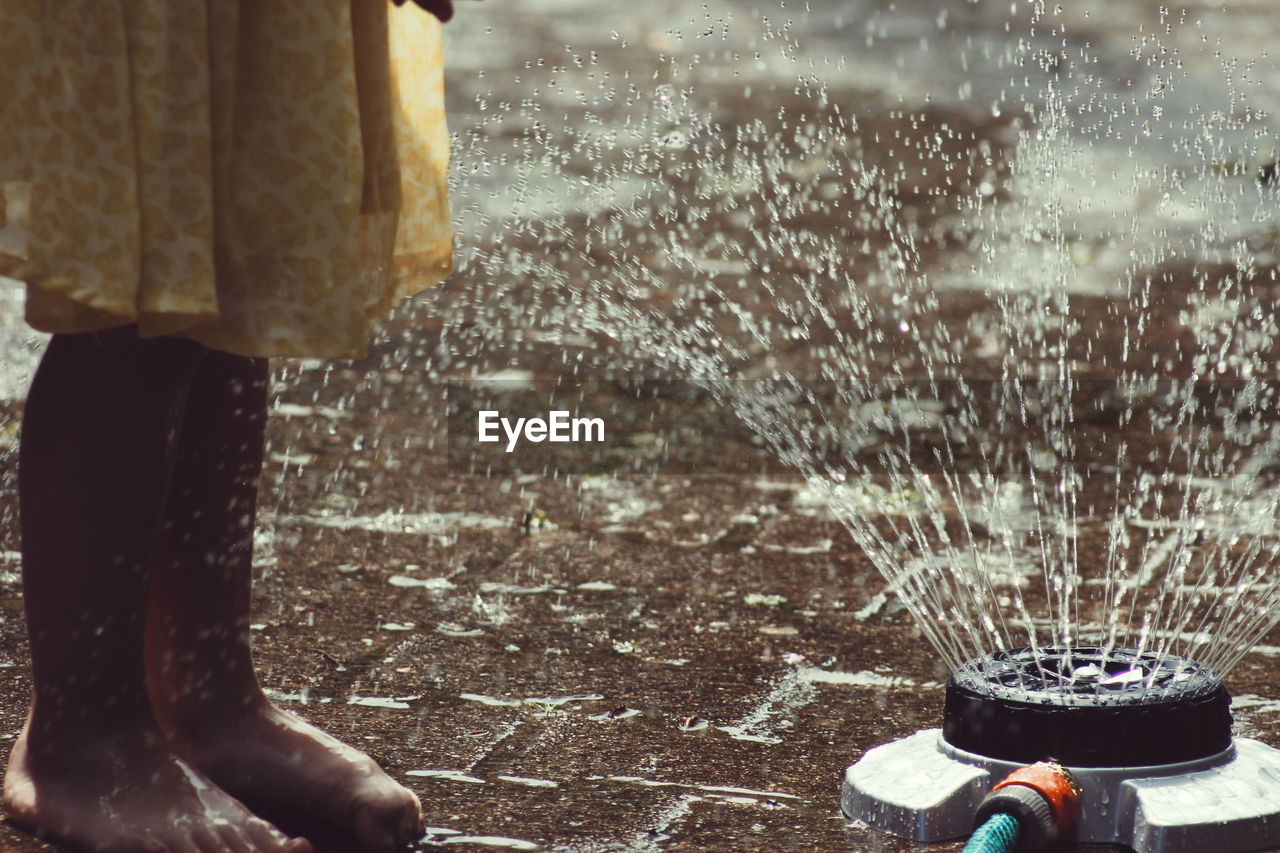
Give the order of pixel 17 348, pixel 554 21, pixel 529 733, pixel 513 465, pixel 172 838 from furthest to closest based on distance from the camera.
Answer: pixel 554 21 < pixel 17 348 < pixel 513 465 < pixel 529 733 < pixel 172 838

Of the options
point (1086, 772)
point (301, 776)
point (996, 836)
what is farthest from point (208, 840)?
point (1086, 772)

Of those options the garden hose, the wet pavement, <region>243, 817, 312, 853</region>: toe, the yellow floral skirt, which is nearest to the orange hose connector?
the garden hose

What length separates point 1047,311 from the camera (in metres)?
5.64

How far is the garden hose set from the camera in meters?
1.93

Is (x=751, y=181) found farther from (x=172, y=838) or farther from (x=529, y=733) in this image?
(x=172, y=838)

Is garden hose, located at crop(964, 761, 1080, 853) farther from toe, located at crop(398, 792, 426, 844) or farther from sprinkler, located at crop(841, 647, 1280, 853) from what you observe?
toe, located at crop(398, 792, 426, 844)

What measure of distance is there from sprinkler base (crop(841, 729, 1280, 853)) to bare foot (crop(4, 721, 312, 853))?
28.0 inches

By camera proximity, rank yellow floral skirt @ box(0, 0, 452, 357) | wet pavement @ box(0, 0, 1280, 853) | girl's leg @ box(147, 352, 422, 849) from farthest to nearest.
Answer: wet pavement @ box(0, 0, 1280, 853), girl's leg @ box(147, 352, 422, 849), yellow floral skirt @ box(0, 0, 452, 357)

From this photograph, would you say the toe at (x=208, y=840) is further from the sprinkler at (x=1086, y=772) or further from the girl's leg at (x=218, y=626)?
the sprinkler at (x=1086, y=772)

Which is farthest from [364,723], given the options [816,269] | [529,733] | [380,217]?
[816,269]

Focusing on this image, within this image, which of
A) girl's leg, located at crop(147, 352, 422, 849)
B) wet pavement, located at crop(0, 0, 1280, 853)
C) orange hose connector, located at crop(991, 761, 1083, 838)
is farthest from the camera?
wet pavement, located at crop(0, 0, 1280, 853)

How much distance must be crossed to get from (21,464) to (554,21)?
29.4 ft

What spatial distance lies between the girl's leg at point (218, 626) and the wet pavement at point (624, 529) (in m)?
0.20

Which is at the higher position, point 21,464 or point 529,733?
point 21,464
